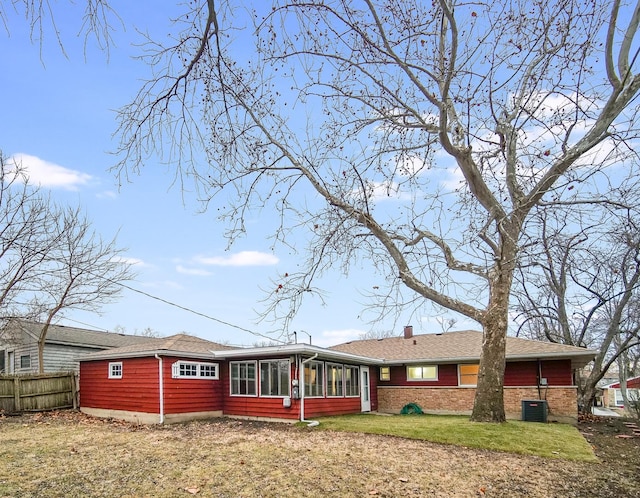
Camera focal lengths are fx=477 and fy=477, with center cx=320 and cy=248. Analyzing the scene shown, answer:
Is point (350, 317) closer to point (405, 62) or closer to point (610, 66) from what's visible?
point (405, 62)

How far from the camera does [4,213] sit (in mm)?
18766

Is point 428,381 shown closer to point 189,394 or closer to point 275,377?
point 275,377

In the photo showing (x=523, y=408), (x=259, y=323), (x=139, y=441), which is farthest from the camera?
(x=523, y=408)

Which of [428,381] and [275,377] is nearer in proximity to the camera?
[275,377]

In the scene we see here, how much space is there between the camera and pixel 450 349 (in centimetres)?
2005

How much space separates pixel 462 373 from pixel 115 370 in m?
13.4

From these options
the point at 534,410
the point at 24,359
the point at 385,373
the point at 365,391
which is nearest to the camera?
the point at 534,410

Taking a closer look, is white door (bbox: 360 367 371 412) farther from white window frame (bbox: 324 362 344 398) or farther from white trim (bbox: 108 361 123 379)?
white trim (bbox: 108 361 123 379)

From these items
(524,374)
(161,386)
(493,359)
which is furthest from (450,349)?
(161,386)

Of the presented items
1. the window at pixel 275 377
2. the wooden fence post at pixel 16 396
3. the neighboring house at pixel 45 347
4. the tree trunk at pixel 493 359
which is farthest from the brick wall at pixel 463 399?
the neighboring house at pixel 45 347

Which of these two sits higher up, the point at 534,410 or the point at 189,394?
the point at 189,394

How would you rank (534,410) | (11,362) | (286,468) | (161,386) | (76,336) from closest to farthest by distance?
(286,468)
(161,386)
(534,410)
(76,336)
(11,362)

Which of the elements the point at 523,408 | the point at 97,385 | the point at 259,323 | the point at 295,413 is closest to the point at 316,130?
the point at 259,323

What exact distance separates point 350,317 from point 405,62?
5.28m
